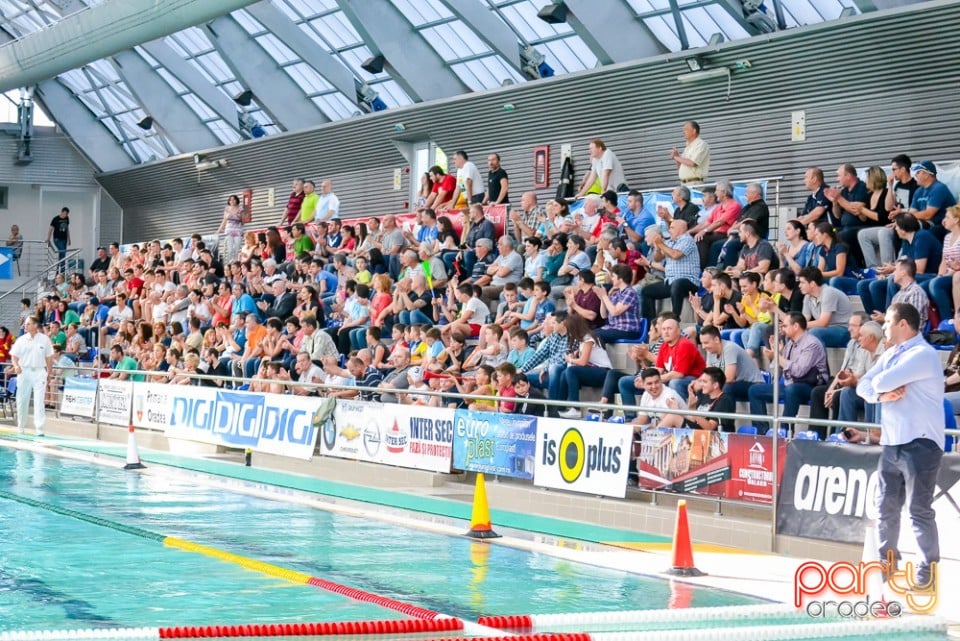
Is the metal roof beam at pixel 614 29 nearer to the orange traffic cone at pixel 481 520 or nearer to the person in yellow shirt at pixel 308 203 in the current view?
the person in yellow shirt at pixel 308 203

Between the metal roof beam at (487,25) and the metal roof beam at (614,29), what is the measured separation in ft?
8.06

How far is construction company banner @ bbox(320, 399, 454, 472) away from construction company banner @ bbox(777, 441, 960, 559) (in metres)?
4.98

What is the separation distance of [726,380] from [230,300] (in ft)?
41.6

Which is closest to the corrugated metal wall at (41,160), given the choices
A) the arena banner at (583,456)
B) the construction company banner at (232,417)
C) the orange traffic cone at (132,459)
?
the construction company banner at (232,417)

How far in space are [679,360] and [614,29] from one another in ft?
30.8

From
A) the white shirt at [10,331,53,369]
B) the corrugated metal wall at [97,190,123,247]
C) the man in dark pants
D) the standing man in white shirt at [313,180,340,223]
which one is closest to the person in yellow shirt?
the standing man in white shirt at [313,180,340,223]

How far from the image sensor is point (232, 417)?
19062 mm

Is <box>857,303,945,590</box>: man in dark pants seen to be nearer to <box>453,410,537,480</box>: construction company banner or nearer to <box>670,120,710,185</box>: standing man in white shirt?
<box>453,410,537,480</box>: construction company banner

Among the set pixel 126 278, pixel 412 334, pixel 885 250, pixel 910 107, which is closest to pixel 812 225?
pixel 885 250

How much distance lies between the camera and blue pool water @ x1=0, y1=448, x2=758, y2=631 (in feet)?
26.0

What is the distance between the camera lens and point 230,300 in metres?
23.8

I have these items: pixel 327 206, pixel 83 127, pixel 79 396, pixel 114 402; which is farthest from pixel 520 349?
pixel 83 127

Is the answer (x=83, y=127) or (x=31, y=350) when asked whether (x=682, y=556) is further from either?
(x=83, y=127)

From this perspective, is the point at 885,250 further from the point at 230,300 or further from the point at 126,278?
the point at 126,278
